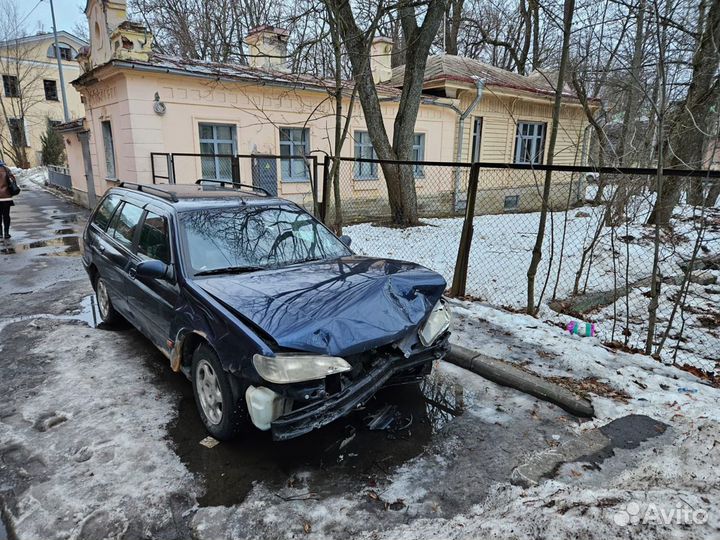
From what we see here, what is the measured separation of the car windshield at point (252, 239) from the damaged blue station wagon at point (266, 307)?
0.01 meters

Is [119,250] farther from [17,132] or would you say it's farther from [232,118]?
[17,132]

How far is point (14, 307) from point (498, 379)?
5.80 meters

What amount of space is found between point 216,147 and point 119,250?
8.01m

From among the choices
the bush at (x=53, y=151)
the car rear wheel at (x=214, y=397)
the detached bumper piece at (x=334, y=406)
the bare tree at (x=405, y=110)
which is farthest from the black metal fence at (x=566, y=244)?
the bush at (x=53, y=151)

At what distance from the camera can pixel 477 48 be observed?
26969mm

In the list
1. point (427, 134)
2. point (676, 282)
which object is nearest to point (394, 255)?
point (676, 282)

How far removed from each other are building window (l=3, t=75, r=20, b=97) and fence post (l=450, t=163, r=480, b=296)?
38383 millimetres

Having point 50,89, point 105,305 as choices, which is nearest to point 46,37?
point 50,89

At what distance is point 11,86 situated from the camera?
3250cm

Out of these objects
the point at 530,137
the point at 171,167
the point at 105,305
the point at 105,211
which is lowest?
the point at 105,305

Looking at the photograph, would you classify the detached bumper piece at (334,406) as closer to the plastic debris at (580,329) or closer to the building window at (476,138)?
the plastic debris at (580,329)

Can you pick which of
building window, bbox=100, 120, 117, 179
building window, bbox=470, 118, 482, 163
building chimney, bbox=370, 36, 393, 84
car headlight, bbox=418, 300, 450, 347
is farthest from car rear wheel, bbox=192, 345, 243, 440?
building window, bbox=470, 118, 482, 163

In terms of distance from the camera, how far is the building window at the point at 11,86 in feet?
106

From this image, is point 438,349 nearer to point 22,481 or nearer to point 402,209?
point 22,481
